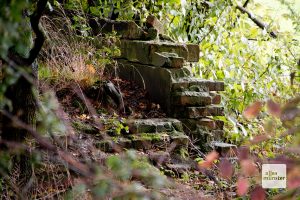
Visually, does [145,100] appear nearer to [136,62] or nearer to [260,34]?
[136,62]

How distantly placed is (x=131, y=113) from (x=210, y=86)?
106cm

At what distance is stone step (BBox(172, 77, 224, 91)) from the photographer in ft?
19.9

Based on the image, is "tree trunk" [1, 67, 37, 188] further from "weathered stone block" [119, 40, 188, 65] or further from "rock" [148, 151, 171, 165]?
"weathered stone block" [119, 40, 188, 65]

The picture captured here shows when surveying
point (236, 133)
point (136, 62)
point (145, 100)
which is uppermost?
point (136, 62)

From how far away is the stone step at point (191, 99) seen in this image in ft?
19.6

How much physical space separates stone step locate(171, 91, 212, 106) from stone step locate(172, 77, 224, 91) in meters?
0.09

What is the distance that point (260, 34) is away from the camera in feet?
27.4

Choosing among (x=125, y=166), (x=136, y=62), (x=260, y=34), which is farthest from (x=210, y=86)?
(x=125, y=166)

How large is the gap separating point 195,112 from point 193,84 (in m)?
0.38

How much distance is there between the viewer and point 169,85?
6070 mm

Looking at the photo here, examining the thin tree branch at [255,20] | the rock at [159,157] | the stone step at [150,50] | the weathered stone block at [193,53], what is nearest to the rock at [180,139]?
the rock at [159,157]

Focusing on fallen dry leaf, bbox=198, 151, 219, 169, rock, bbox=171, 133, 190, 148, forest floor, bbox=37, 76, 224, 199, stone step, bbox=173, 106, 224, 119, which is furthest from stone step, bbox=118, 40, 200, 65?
fallen dry leaf, bbox=198, 151, 219, 169

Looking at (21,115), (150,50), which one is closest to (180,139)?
(150,50)

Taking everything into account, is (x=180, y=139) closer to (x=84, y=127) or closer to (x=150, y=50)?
(x=84, y=127)
